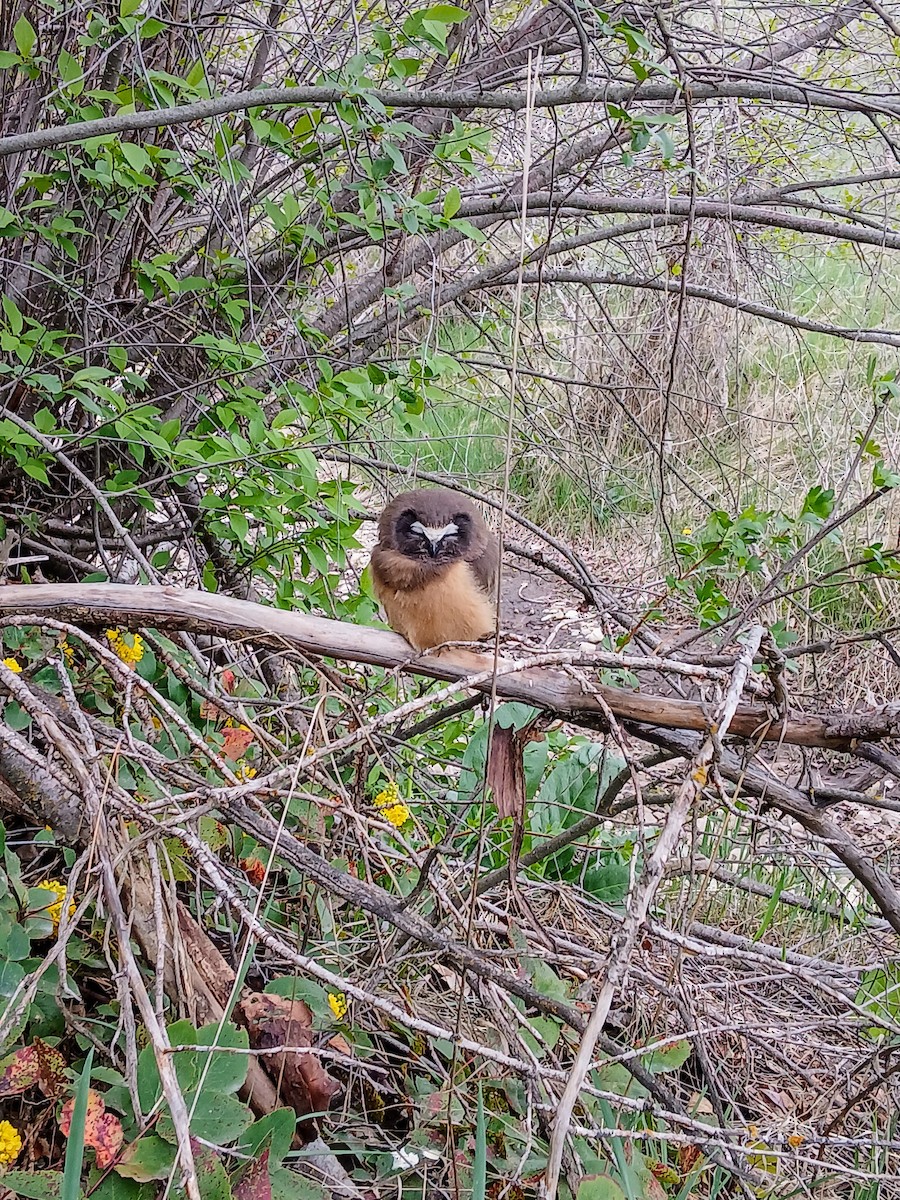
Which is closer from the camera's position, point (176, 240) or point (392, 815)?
point (392, 815)

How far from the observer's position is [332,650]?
2.47m

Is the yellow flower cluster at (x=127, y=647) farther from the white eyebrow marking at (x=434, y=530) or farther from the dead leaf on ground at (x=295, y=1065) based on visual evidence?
the dead leaf on ground at (x=295, y=1065)

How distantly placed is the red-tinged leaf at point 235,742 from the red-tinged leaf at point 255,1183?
1322 millimetres

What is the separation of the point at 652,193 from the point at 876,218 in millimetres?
1209

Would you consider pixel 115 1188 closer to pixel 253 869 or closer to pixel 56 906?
pixel 56 906

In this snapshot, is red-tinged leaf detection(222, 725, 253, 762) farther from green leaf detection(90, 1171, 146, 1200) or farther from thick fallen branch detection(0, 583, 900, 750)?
green leaf detection(90, 1171, 146, 1200)

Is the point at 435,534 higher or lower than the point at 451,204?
lower

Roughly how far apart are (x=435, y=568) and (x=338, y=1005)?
1390 mm

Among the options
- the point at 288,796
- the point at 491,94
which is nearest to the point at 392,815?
the point at 288,796

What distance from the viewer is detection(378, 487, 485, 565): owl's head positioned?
3434 mm

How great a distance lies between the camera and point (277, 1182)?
6.86 feet

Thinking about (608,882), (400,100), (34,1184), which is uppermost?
(400,100)

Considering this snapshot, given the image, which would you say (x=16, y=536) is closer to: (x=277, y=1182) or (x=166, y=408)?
(x=166, y=408)

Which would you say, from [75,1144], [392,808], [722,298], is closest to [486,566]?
[392,808]
